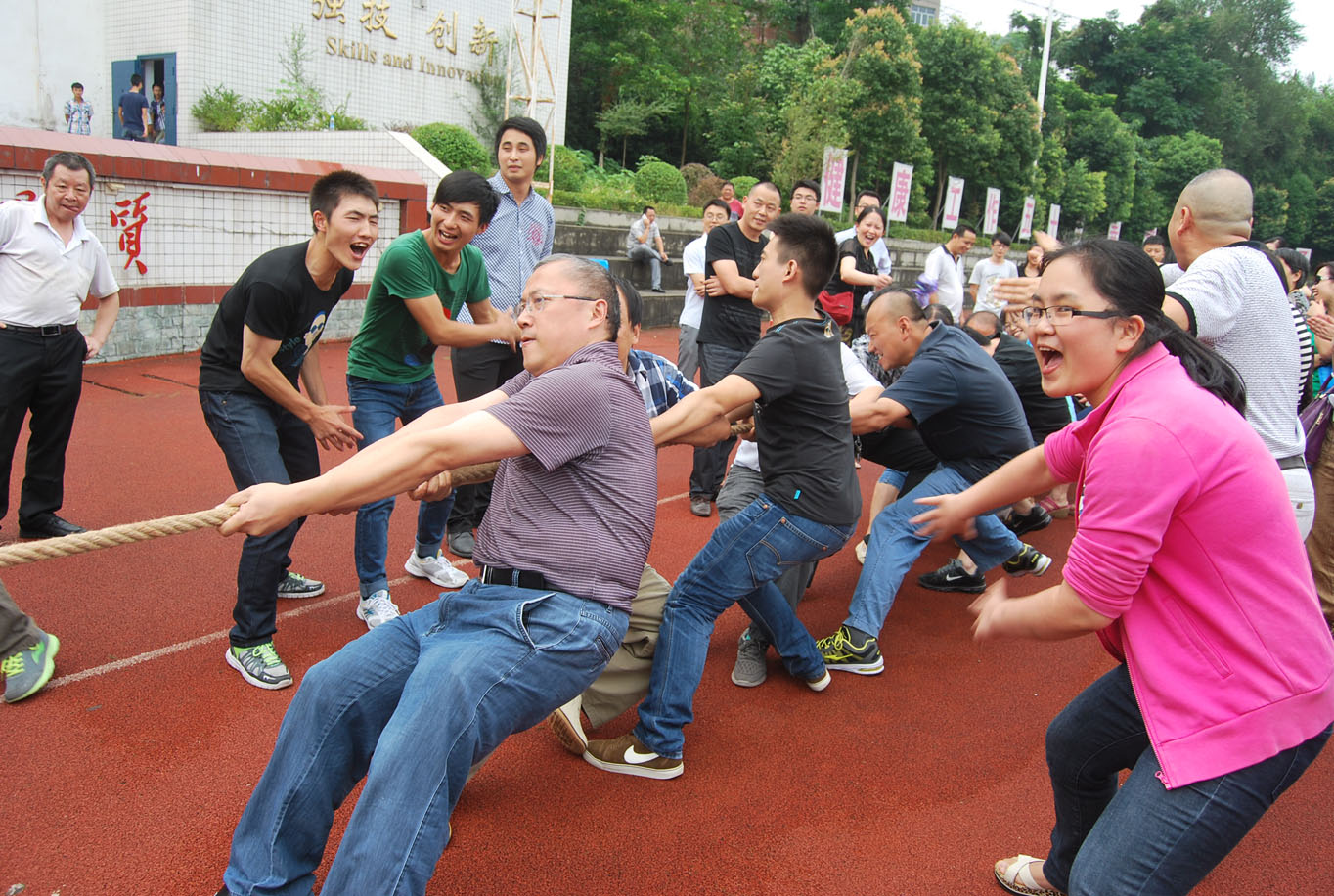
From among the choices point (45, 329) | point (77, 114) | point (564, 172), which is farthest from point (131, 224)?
point (564, 172)

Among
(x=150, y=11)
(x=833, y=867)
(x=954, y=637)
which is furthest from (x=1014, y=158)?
(x=833, y=867)

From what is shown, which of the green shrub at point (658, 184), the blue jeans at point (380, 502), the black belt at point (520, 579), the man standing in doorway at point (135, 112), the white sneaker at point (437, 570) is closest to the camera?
the black belt at point (520, 579)

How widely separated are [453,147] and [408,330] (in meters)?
10.9

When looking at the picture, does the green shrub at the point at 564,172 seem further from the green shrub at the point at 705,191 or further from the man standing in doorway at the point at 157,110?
the man standing in doorway at the point at 157,110

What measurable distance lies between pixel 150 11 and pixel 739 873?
58.1 ft

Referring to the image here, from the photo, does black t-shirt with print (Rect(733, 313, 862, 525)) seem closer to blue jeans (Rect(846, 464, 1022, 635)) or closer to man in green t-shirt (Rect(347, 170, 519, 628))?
blue jeans (Rect(846, 464, 1022, 635))

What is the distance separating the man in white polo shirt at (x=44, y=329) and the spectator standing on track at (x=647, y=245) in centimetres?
1062

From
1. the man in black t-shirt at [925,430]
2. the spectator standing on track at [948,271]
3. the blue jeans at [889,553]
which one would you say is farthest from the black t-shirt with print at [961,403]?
the spectator standing on track at [948,271]

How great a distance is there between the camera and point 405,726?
2125mm

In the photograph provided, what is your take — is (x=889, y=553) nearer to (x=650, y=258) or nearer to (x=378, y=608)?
(x=378, y=608)

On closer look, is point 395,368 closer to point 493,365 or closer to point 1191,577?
point 493,365

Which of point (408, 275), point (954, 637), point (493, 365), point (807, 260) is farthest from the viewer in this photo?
point (493, 365)

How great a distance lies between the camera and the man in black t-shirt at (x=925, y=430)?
4.28 m

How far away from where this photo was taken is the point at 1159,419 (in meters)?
1.88
